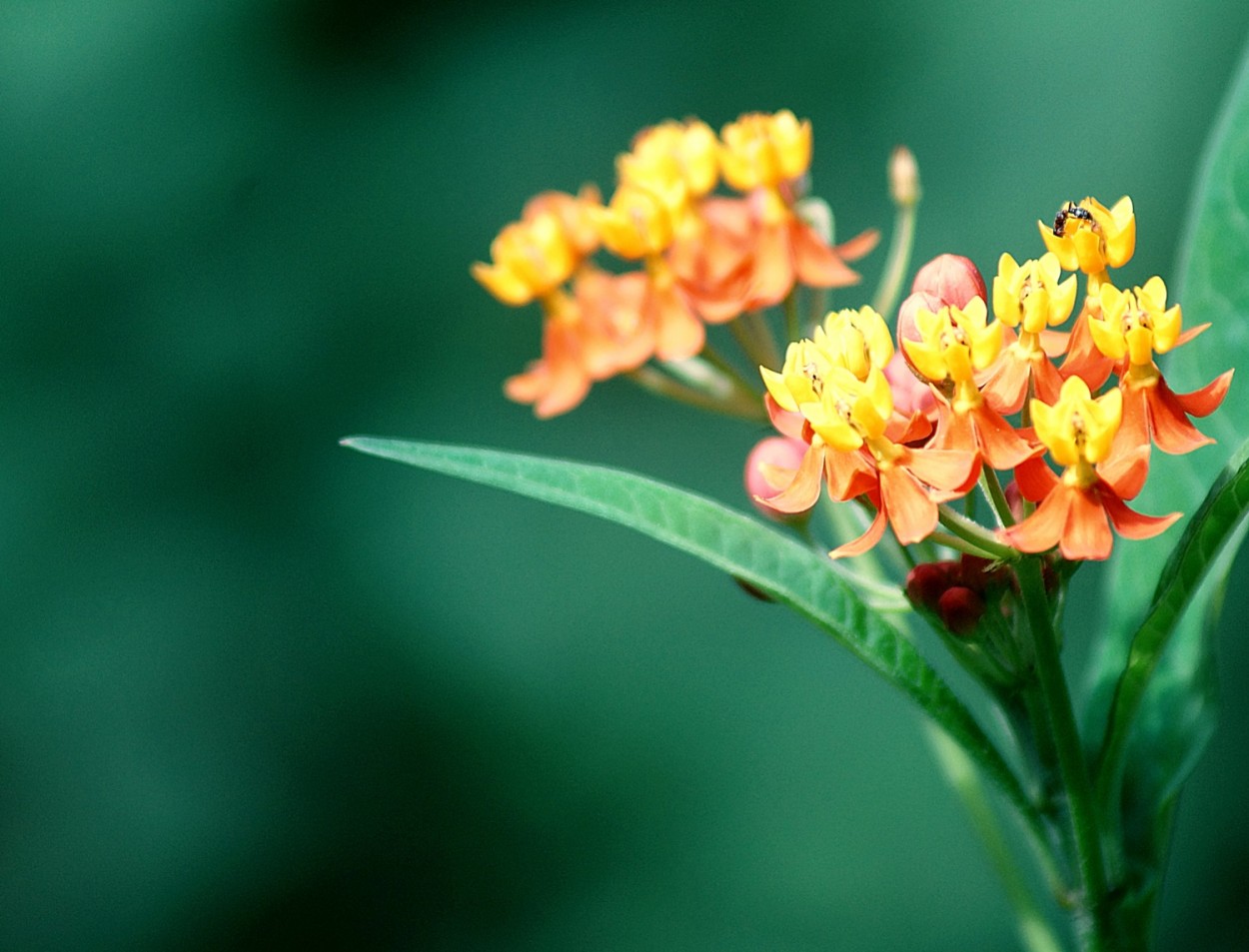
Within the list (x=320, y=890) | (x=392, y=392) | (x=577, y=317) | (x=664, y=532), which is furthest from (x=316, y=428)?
(x=664, y=532)

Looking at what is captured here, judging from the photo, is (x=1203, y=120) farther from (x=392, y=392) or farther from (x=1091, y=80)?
(x=392, y=392)

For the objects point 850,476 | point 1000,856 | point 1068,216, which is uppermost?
point 1068,216

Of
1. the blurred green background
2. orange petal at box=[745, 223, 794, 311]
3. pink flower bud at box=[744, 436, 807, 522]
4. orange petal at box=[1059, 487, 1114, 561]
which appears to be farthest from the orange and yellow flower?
the blurred green background

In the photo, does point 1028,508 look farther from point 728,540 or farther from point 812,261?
point 812,261

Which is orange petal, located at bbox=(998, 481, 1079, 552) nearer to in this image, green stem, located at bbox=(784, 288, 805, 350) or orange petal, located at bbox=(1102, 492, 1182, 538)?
orange petal, located at bbox=(1102, 492, 1182, 538)

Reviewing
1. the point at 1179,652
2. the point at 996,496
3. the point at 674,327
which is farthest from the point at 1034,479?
the point at 674,327

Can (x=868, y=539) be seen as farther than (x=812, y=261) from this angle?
No

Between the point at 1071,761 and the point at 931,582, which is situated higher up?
the point at 931,582
